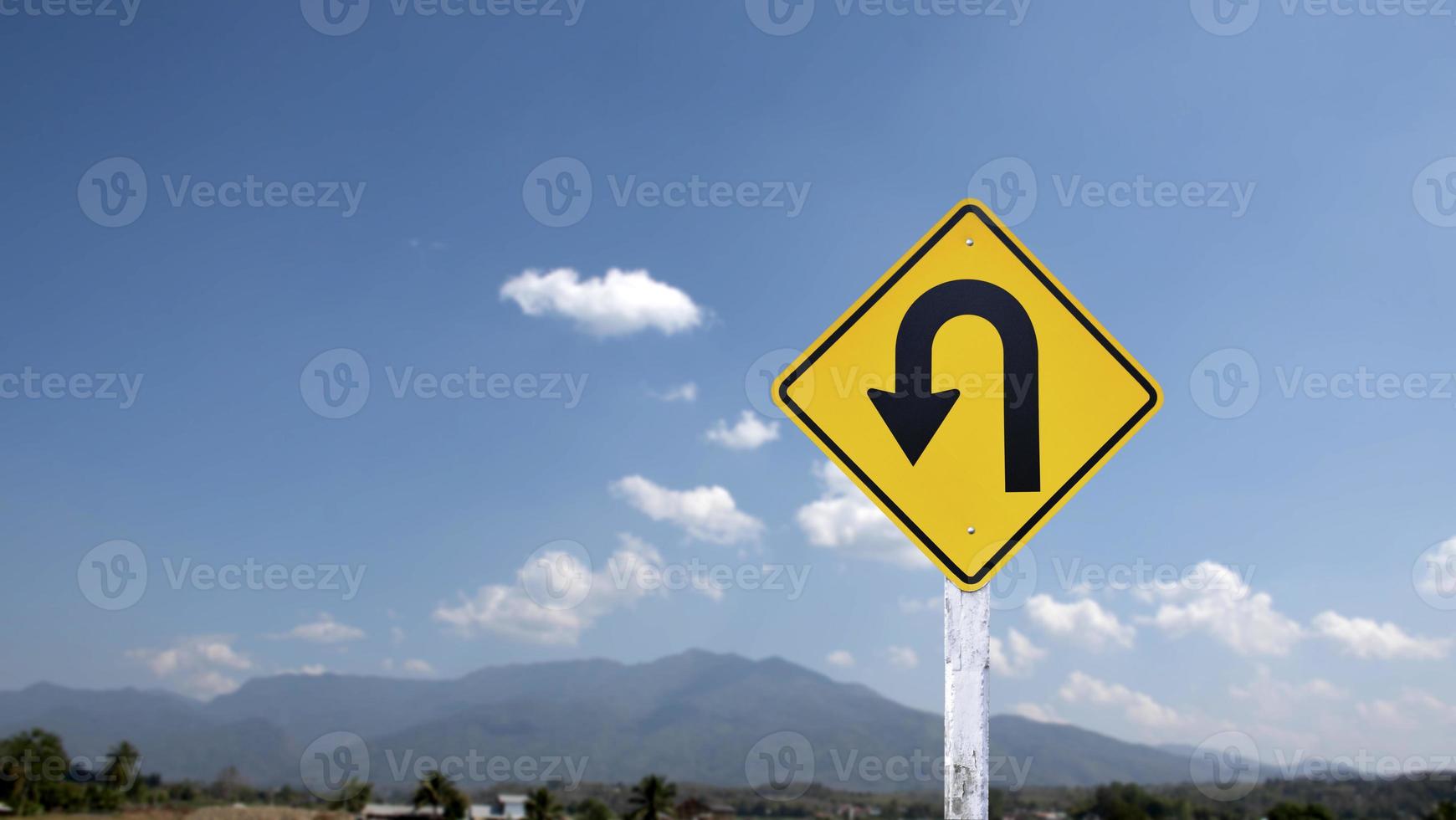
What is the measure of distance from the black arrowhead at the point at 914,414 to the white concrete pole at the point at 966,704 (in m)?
0.55

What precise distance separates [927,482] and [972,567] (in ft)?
1.18

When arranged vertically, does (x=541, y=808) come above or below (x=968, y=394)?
below

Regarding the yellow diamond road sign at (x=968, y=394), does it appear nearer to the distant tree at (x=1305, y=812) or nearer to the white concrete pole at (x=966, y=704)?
the white concrete pole at (x=966, y=704)

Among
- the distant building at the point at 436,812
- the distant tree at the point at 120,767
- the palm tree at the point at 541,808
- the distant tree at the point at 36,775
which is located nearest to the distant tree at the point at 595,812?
the distant building at the point at 436,812

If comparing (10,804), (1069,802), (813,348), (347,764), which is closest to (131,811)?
(10,804)

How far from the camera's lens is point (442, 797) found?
4296 inches

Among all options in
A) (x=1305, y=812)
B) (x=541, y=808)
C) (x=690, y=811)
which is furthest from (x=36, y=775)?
(x=1305, y=812)

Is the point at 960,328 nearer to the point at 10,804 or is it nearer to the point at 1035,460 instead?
the point at 1035,460

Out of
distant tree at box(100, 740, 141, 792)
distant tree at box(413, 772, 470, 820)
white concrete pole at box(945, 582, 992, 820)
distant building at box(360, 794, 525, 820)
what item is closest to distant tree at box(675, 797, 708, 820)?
distant building at box(360, 794, 525, 820)

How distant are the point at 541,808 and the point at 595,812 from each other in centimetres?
3022

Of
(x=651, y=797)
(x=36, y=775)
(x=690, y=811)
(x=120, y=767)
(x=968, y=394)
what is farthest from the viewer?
(x=690, y=811)

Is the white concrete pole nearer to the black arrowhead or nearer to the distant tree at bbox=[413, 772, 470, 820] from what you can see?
the black arrowhead

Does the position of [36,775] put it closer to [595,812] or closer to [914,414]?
[595,812]

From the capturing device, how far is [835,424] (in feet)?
12.5
